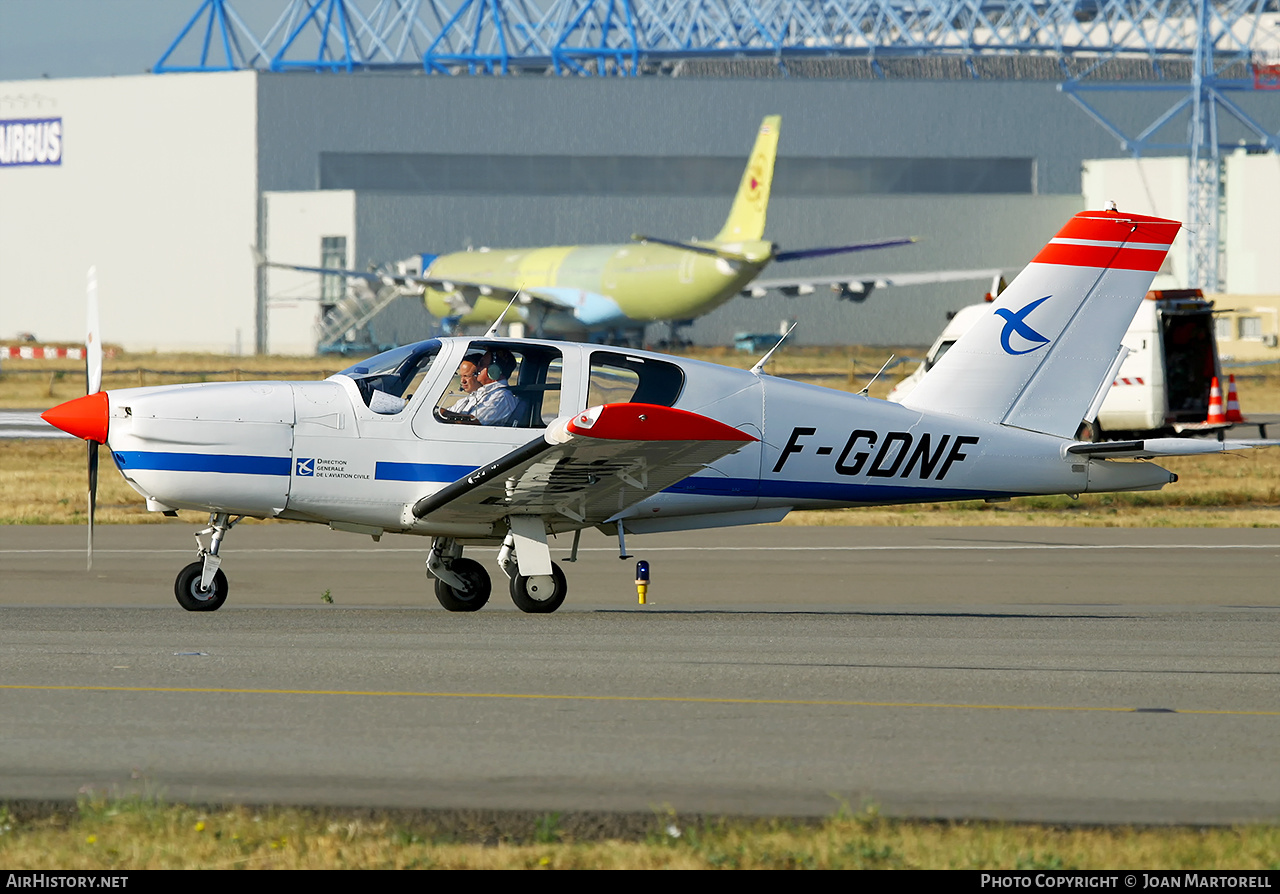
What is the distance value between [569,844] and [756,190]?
49.0 m

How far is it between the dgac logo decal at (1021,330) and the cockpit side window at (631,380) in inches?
101

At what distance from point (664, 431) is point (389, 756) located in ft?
12.3

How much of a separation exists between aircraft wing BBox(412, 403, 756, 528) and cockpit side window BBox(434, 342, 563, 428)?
0.53m

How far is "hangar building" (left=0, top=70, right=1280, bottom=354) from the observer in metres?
68.8

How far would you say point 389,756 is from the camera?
22.3 feet

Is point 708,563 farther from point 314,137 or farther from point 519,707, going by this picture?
point 314,137

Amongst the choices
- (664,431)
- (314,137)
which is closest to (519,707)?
(664,431)

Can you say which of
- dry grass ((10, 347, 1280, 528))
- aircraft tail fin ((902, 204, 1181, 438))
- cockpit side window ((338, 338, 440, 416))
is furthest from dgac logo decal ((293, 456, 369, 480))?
dry grass ((10, 347, 1280, 528))

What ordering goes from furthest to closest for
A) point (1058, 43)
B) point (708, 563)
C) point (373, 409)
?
1. point (1058, 43)
2. point (708, 563)
3. point (373, 409)

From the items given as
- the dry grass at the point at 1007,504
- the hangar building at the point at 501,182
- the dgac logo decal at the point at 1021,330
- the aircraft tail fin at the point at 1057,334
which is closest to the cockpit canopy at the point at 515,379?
the aircraft tail fin at the point at 1057,334

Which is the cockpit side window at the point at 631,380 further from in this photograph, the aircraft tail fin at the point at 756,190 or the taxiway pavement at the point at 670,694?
the aircraft tail fin at the point at 756,190

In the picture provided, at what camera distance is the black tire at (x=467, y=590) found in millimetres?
11961

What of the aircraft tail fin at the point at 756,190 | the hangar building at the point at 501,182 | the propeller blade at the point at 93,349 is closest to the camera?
the propeller blade at the point at 93,349
